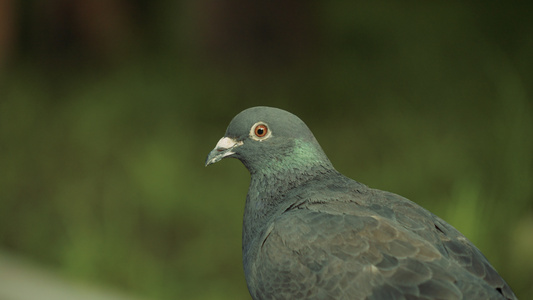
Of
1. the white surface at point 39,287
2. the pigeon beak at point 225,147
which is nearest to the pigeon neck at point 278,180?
the pigeon beak at point 225,147

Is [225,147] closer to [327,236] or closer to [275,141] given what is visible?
[275,141]

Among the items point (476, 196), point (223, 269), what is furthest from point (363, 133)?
point (223, 269)

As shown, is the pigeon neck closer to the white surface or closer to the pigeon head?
the pigeon head

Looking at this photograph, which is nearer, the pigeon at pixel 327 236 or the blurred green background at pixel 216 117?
the pigeon at pixel 327 236

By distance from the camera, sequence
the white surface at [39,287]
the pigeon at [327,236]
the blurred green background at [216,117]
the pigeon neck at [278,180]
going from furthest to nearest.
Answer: the blurred green background at [216,117] → the white surface at [39,287] → the pigeon neck at [278,180] → the pigeon at [327,236]

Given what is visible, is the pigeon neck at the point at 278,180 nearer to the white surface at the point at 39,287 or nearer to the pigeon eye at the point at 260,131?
the pigeon eye at the point at 260,131

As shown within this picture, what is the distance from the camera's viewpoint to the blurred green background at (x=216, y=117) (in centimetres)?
293

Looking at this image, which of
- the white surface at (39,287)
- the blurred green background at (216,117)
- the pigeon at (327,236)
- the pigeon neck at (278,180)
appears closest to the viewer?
Result: the pigeon at (327,236)

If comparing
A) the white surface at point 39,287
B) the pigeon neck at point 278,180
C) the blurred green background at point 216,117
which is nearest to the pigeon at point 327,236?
the pigeon neck at point 278,180

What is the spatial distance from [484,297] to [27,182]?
275 cm

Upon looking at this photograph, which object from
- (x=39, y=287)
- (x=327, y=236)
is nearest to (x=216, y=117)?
(x=39, y=287)

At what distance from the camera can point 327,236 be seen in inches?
60.1

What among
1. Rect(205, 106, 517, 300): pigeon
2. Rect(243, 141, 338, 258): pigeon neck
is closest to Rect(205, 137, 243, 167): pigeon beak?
Rect(205, 106, 517, 300): pigeon

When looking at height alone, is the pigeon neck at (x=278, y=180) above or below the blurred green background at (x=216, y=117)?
below
